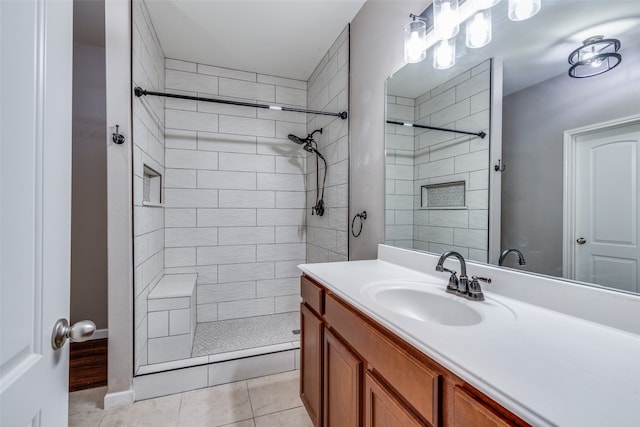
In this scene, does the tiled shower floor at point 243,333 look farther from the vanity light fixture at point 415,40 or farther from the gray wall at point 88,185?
the vanity light fixture at point 415,40

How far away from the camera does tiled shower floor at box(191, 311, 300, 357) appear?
2.26 m

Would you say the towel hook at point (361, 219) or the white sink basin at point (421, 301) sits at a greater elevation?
the towel hook at point (361, 219)

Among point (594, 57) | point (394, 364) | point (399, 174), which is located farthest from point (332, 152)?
point (394, 364)

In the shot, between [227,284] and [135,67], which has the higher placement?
[135,67]

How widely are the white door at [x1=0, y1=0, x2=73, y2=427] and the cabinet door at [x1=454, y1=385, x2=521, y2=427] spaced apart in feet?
2.58

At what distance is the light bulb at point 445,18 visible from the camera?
1.31m

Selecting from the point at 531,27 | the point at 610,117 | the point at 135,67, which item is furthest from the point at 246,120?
the point at 610,117

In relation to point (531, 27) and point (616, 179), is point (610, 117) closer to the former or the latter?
point (616, 179)

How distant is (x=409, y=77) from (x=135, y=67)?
1.67 metres

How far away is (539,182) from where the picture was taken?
0.99 m

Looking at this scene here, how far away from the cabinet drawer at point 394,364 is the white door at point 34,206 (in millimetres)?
780

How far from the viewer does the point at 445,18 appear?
1.33 meters

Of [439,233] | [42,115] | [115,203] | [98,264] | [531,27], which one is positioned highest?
[531,27]

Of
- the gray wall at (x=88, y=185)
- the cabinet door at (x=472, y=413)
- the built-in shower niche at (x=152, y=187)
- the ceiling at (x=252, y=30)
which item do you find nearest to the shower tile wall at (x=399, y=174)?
the ceiling at (x=252, y=30)
